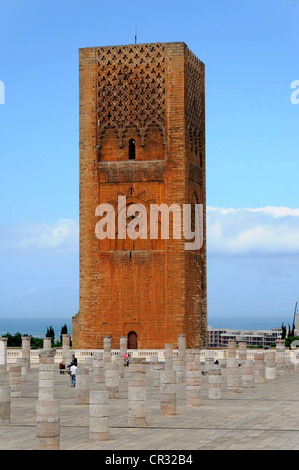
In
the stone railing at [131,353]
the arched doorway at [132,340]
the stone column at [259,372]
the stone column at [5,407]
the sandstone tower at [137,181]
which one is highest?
the sandstone tower at [137,181]

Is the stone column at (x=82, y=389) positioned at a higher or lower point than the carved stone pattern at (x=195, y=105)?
lower

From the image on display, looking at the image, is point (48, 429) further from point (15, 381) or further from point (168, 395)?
point (15, 381)

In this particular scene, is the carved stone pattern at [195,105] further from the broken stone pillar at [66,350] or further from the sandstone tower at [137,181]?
the broken stone pillar at [66,350]

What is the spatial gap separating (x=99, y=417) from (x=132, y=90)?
34006mm

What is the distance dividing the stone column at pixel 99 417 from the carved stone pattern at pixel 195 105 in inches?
1321

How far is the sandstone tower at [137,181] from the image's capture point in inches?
1859

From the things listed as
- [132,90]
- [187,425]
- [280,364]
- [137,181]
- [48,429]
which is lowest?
[187,425]

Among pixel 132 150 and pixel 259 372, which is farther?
pixel 132 150

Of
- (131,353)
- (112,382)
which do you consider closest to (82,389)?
(112,382)

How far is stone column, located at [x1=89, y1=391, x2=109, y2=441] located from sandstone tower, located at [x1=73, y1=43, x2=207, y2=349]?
30191 millimetres

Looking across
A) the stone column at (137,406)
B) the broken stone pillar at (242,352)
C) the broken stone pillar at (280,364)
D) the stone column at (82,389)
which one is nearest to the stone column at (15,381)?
the stone column at (82,389)

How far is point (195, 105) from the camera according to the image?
50812 millimetres
